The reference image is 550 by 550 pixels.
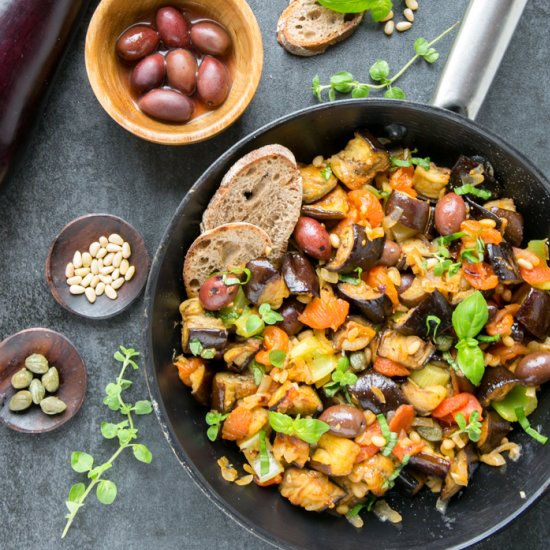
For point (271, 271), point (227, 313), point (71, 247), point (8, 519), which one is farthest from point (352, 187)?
point (8, 519)

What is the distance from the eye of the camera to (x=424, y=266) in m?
3.11

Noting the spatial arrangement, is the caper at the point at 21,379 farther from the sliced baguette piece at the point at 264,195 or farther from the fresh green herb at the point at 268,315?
the fresh green herb at the point at 268,315

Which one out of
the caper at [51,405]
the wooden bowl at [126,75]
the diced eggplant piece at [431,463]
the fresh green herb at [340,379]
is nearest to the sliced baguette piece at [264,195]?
the wooden bowl at [126,75]

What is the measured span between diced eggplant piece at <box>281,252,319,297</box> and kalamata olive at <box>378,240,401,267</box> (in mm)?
326

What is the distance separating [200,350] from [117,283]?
0.82 metres

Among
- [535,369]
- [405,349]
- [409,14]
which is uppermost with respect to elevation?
[409,14]

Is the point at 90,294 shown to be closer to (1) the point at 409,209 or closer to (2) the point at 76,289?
(2) the point at 76,289

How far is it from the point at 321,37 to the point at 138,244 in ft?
4.69

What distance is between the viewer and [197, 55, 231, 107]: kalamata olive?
3.30 meters

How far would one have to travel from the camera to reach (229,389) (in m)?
3.01

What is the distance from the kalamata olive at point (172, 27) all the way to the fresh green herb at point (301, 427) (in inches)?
74.0

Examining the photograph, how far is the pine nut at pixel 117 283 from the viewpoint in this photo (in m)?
3.59

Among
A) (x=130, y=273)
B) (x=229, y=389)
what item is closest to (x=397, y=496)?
(x=229, y=389)

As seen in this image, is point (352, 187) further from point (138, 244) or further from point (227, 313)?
point (138, 244)
